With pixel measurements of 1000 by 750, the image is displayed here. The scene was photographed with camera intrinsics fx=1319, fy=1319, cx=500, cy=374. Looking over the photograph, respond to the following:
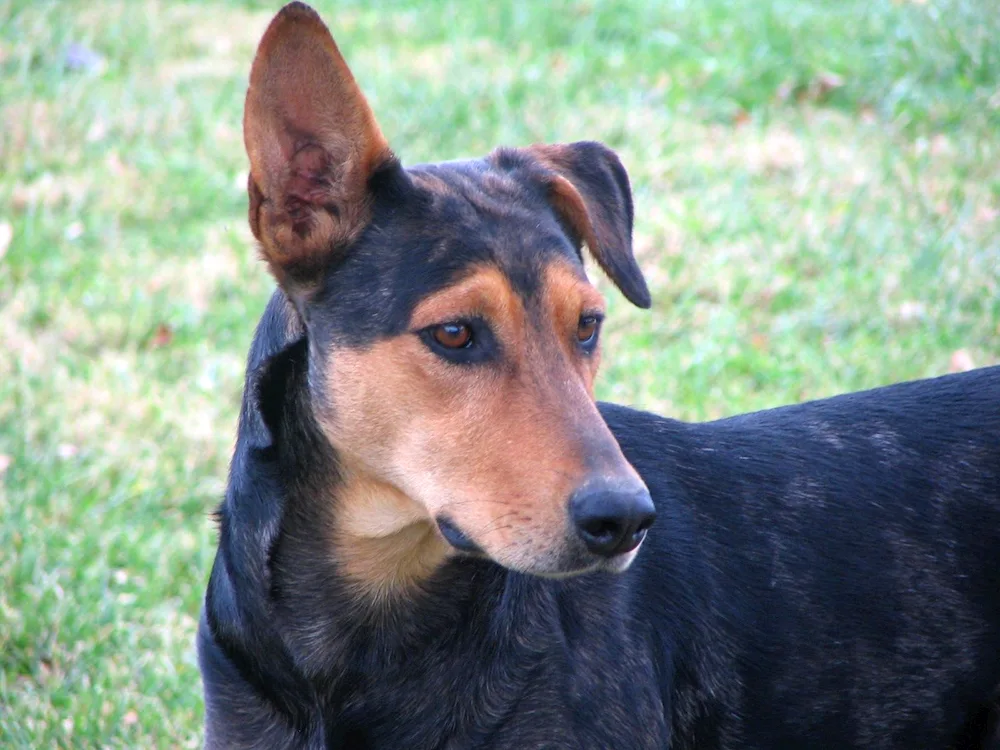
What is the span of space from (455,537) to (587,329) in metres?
0.66

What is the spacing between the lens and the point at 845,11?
446 inches

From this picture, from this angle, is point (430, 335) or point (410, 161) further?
point (410, 161)

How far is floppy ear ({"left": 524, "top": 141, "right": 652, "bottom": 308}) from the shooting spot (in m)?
3.70

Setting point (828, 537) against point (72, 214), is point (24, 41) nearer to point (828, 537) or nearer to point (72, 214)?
point (72, 214)

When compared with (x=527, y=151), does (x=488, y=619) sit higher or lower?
lower

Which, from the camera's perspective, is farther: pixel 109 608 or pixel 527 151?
pixel 109 608

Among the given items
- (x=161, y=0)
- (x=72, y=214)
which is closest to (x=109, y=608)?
(x=72, y=214)

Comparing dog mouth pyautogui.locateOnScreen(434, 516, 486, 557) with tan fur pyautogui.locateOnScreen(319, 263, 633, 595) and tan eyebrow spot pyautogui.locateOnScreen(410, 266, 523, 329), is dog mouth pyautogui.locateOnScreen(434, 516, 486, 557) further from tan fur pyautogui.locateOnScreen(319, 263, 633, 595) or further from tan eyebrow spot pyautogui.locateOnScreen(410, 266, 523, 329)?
tan eyebrow spot pyautogui.locateOnScreen(410, 266, 523, 329)

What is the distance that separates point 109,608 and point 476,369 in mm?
2403

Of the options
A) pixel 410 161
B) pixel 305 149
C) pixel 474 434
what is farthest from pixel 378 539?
pixel 410 161

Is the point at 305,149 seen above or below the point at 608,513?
above

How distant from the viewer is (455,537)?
123 inches

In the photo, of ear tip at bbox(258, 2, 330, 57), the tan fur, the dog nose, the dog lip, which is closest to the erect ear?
ear tip at bbox(258, 2, 330, 57)

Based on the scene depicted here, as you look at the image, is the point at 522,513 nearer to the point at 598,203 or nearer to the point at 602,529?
the point at 602,529
